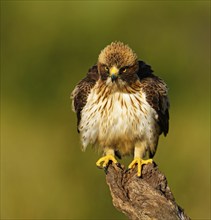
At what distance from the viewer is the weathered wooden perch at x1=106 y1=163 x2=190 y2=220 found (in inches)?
372

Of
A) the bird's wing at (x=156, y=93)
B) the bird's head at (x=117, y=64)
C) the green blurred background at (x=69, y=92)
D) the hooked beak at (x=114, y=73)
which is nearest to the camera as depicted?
the hooked beak at (x=114, y=73)

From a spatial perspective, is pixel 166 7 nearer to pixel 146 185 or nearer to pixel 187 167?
pixel 187 167

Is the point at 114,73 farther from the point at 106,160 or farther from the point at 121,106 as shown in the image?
the point at 106,160

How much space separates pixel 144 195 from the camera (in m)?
9.69

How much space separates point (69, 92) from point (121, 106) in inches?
209

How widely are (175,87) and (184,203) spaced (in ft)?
10.6

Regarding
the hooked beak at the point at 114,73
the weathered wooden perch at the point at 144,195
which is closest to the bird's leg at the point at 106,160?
the weathered wooden perch at the point at 144,195

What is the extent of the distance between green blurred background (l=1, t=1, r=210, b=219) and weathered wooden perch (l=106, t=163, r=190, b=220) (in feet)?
8.52

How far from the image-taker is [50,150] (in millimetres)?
14609

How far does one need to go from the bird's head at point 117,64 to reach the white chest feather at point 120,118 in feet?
0.53

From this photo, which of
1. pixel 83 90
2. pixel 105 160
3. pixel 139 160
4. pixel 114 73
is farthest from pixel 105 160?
pixel 114 73

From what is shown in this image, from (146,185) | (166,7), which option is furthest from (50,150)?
(166,7)

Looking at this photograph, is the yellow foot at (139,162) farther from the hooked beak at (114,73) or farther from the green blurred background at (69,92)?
the green blurred background at (69,92)

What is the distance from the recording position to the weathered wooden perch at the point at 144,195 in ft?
31.0
